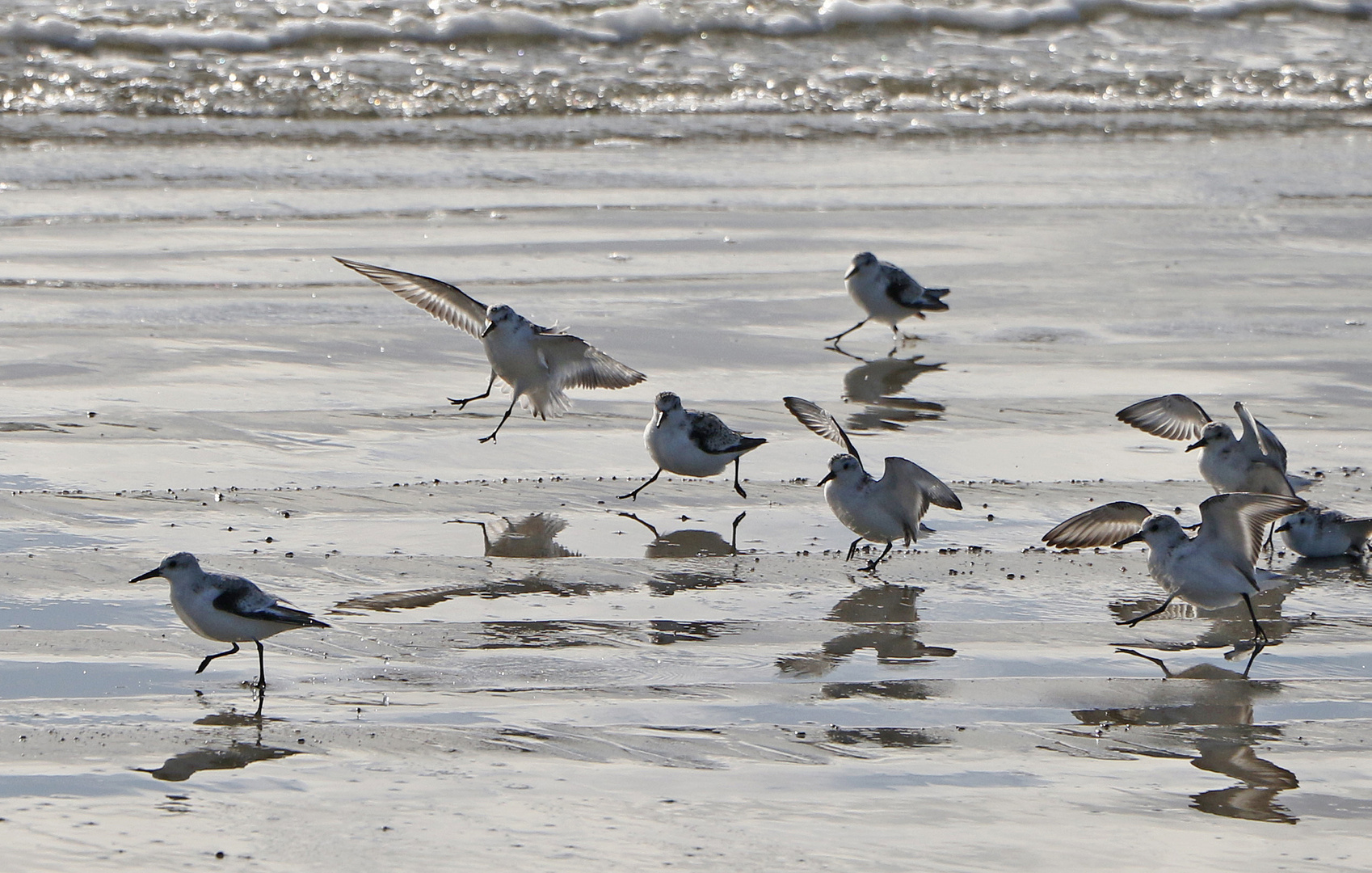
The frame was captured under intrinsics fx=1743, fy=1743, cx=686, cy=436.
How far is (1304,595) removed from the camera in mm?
6316

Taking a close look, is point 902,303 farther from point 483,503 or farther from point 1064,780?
point 1064,780

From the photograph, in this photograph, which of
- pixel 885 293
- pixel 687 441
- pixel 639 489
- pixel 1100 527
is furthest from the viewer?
pixel 885 293

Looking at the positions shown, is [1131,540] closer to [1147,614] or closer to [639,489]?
[1147,614]

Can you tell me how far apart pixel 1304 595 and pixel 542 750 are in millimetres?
3092

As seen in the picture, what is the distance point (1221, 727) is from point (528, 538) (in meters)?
2.76

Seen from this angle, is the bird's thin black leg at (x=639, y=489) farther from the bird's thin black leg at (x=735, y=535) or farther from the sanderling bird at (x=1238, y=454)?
the sanderling bird at (x=1238, y=454)

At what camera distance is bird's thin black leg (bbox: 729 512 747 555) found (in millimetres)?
6719

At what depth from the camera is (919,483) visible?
647 cm

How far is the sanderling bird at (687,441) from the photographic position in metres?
7.08

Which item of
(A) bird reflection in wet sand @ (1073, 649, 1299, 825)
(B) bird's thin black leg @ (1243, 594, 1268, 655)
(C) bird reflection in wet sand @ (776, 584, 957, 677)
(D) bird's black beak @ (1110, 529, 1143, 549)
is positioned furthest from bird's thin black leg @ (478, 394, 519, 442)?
(B) bird's thin black leg @ (1243, 594, 1268, 655)

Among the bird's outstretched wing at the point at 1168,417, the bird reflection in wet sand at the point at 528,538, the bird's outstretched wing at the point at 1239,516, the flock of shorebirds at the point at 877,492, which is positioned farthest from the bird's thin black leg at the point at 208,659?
Answer: the bird's outstretched wing at the point at 1168,417

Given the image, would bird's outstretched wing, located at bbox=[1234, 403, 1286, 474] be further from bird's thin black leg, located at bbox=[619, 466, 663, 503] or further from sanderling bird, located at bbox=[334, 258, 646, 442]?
sanderling bird, located at bbox=[334, 258, 646, 442]

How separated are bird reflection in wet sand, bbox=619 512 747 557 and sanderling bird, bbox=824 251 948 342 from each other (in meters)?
3.15

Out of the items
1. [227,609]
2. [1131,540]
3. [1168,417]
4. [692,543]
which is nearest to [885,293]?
[1168,417]
